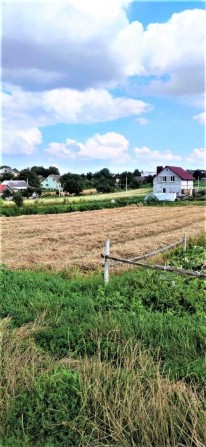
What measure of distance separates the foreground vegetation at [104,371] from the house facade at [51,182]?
4751 cm

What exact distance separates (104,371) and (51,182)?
5093 centimetres

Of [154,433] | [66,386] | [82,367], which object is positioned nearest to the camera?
[154,433]

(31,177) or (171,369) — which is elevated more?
(31,177)

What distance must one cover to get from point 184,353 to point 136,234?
11033 millimetres

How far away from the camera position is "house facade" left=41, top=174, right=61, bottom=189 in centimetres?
5250

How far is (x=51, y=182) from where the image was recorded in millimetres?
53406

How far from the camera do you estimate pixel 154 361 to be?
11.8 feet

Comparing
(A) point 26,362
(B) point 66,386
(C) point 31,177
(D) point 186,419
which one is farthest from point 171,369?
(C) point 31,177

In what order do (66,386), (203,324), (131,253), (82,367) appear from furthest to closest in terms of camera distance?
(131,253)
(203,324)
(82,367)
(66,386)

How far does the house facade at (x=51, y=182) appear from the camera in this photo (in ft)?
172

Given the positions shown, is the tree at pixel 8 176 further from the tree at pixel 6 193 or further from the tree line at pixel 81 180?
the tree at pixel 6 193

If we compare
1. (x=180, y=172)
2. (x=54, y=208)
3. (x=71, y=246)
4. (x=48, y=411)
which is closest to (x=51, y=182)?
(x=180, y=172)

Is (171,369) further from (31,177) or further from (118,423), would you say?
(31,177)

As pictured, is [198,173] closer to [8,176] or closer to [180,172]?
[180,172]
